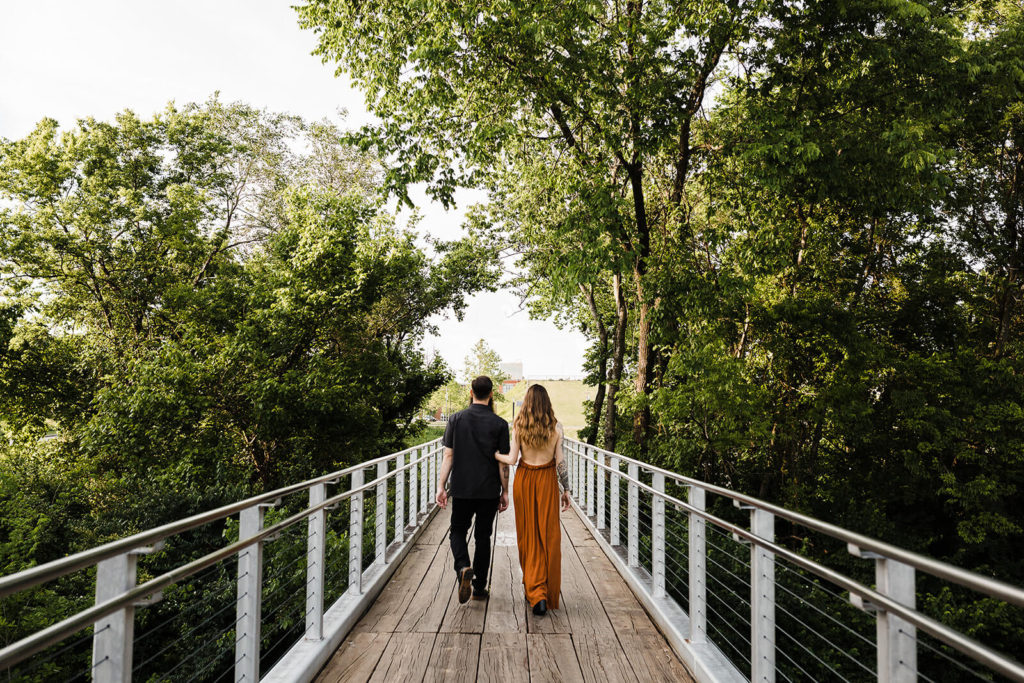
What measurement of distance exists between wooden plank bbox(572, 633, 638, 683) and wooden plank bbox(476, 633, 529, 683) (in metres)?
0.34

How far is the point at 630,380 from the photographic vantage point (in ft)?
76.3

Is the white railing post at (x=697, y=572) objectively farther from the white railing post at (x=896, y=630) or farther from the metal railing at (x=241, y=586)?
the metal railing at (x=241, y=586)

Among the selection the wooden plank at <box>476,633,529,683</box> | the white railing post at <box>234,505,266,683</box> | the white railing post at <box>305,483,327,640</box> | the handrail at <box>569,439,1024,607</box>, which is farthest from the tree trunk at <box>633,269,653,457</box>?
the handrail at <box>569,439,1024,607</box>

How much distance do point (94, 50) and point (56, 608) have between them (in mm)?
17456

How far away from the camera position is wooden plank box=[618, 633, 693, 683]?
3.73m

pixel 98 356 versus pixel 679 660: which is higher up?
pixel 98 356

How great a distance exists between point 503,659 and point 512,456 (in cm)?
145

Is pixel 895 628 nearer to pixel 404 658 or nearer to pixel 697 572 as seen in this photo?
pixel 697 572

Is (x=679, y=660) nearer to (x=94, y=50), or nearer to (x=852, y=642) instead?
(x=852, y=642)

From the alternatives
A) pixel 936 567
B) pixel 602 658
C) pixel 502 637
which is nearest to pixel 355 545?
pixel 502 637

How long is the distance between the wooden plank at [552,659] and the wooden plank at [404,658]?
0.62 m

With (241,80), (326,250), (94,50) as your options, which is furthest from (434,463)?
(241,80)

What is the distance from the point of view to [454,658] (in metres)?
3.96

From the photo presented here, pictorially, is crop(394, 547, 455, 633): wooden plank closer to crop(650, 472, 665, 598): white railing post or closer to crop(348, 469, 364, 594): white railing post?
crop(348, 469, 364, 594): white railing post
